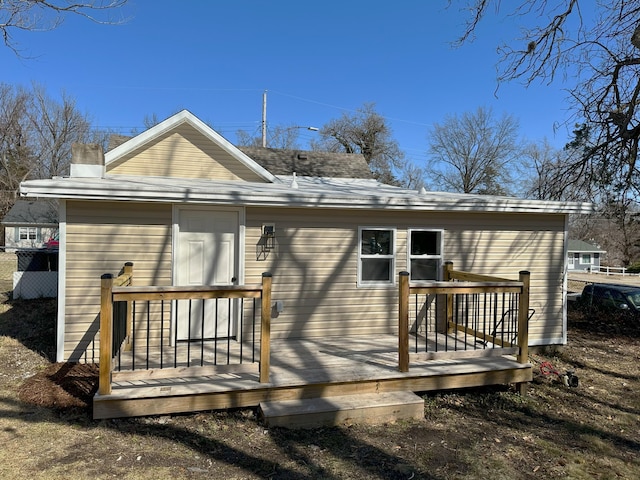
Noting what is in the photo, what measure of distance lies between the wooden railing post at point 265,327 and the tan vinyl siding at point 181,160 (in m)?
5.07

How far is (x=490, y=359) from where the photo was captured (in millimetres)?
5230

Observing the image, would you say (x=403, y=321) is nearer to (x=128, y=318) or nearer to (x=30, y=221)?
(x=128, y=318)

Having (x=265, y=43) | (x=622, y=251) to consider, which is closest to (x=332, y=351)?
(x=265, y=43)

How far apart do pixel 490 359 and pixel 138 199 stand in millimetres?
4982

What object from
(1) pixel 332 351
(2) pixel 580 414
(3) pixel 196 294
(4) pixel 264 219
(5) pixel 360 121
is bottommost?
(2) pixel 580 414

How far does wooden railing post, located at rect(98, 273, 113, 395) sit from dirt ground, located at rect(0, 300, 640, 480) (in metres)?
0.41

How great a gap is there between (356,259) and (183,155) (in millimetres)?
4574

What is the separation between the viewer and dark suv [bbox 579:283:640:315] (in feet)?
35.8

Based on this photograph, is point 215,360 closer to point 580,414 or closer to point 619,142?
point 580,414

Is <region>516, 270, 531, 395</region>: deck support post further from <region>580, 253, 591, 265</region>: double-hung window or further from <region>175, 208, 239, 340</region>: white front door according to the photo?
<region>580, 253, 591, 265</region>: double-hung window

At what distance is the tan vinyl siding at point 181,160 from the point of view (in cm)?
841

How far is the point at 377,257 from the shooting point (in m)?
6.49

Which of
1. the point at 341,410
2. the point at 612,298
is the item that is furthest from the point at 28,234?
the point at 612,298

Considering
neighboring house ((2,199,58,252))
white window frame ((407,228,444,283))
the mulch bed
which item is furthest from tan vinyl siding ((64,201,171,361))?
neighboring house ((2,199,58,252))
